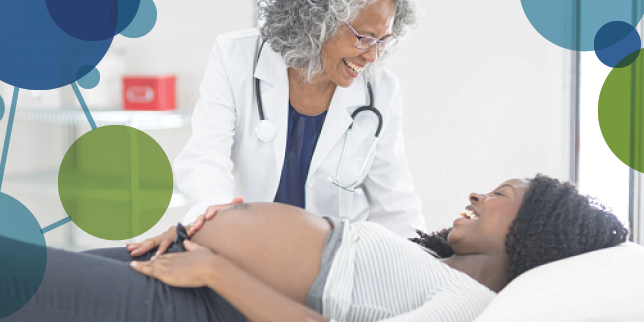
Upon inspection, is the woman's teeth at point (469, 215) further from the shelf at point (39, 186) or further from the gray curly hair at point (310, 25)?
the shelf at point (39, 186)

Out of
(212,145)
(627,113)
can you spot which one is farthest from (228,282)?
(627,113)

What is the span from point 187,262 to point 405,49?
7.02 ft

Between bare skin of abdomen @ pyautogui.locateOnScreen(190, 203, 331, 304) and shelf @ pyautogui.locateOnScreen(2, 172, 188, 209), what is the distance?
76.0 inches

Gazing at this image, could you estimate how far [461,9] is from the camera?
3.07m

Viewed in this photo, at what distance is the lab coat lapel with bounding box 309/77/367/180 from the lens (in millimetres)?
1874

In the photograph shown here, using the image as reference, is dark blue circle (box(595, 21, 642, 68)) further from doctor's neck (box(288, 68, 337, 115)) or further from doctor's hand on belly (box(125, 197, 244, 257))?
doctor's hand on belly (box(125, 197, 244, 257))

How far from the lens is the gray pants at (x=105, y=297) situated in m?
1.16

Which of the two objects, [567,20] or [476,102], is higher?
[567,20]

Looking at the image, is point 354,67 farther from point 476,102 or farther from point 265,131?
point 476,102

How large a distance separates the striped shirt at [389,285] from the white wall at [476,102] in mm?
1819

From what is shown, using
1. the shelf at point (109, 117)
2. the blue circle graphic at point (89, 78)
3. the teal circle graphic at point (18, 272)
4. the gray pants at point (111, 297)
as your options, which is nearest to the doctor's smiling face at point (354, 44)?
the gray pants at point (111, 297)

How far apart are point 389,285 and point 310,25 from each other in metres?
0.77

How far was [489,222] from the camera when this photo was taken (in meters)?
1.44

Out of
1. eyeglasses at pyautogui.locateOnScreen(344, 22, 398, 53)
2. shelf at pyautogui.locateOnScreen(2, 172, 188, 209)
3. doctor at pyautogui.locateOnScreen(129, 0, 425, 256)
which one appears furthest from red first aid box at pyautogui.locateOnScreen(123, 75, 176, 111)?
eyeglasses at pyautogui.locateOnScreen(344, 22, 398, 53)
